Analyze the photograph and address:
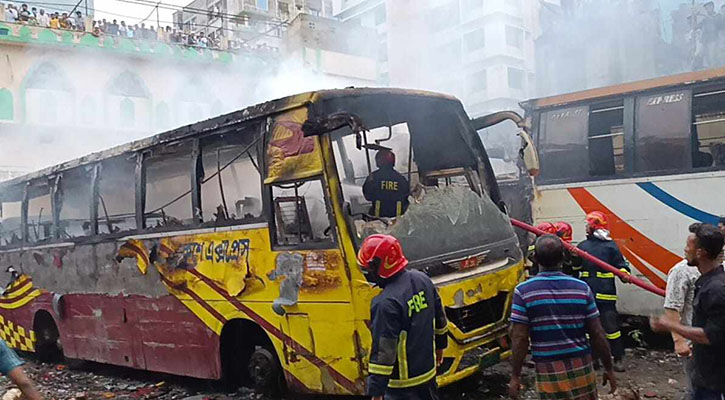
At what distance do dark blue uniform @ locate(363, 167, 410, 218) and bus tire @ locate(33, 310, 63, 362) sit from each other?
5776 mm

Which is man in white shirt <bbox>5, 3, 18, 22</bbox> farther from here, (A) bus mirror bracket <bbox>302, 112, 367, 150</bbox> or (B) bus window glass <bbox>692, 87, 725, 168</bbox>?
(B) bus window glass <bbox>692, 87, 725, 168</bbox>

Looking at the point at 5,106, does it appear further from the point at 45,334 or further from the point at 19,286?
the point at 45,334

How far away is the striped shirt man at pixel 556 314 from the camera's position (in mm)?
3338

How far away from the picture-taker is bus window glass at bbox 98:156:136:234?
6770 millimetres

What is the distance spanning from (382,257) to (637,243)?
4777 millimetres

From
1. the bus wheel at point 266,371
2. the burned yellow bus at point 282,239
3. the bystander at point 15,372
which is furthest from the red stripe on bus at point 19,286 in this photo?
the bystander at point 15,372

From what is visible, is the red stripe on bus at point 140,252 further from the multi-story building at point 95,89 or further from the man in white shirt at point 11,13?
the man in white shirt at point 11,13

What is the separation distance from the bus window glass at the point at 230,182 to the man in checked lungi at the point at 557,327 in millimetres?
2605

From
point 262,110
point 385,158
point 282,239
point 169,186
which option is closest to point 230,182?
point 262,110

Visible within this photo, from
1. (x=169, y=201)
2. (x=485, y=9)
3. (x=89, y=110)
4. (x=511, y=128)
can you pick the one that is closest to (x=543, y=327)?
(x=169, y=201)

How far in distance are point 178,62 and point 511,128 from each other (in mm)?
16166

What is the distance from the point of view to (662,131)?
6.98 m

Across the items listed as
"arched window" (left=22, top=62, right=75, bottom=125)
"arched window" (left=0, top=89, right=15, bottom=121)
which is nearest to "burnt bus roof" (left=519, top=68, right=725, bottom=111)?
"arched window" (left=22, top=62, right=75, bottom=125)

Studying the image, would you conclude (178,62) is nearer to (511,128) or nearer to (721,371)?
(511,128)
